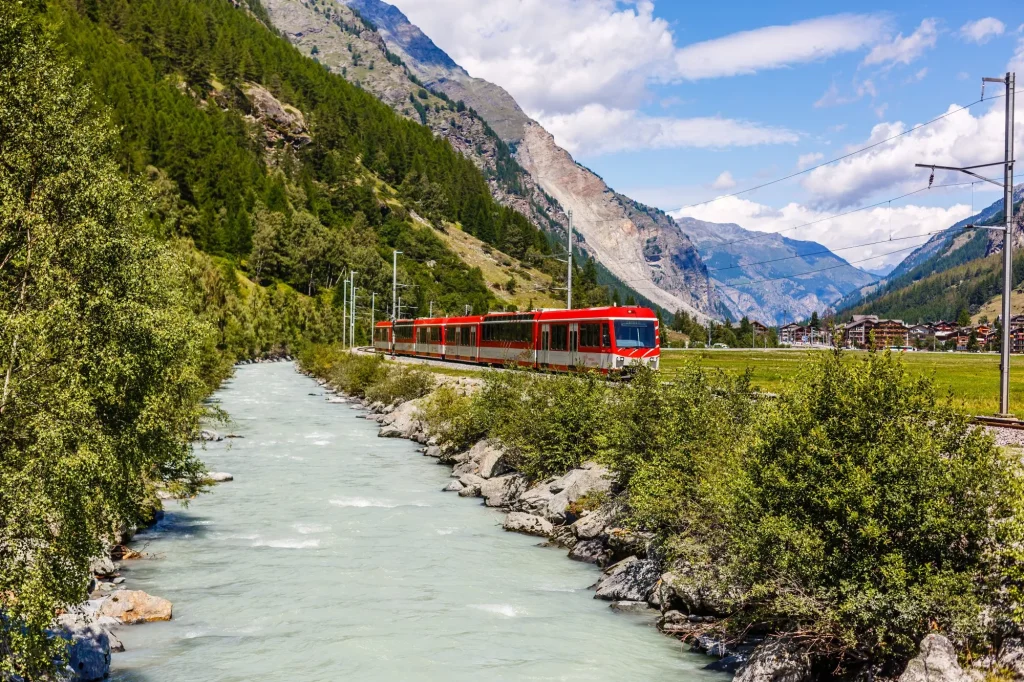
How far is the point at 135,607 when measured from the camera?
1559cm

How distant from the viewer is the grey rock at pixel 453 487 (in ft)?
96.2

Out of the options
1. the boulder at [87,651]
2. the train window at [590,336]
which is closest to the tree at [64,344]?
the boulder at [87,651]

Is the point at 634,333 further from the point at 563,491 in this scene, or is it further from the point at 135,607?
the point at 135,607

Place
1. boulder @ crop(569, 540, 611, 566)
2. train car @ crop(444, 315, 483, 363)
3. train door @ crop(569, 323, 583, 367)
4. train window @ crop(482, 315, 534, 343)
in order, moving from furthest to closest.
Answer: train car @ crop(444, 315, 483, 363)
train window @ crop(482, 315, 534, 343)
train door @ crop(569, 323, 583, 367)
boulder @ crop(569, 540, 611, 566)

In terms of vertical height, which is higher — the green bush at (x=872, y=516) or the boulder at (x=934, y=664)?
the green bush at (x=872, y=516)

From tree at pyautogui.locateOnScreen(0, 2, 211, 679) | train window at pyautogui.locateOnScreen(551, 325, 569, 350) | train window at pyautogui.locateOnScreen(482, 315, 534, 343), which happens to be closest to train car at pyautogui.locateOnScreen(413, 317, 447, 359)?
train window at pyautogui.locateOnScreen(482, 315, 534, 343)

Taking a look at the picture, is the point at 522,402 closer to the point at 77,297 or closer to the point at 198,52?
the point at 77,297

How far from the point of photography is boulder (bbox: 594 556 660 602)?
16828 mm

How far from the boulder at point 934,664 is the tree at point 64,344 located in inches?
414

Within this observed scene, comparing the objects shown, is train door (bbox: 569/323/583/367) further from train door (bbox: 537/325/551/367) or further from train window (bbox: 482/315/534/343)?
train window (bbox: 482/315/534/343)

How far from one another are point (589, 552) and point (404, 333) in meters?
Result: 73.8

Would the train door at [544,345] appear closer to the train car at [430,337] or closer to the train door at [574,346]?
the train door at [574,346]

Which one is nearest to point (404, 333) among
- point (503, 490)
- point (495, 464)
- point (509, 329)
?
point (509, 329)

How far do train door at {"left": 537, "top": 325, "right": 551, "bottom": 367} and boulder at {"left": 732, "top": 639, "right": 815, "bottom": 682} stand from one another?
37.6 m
